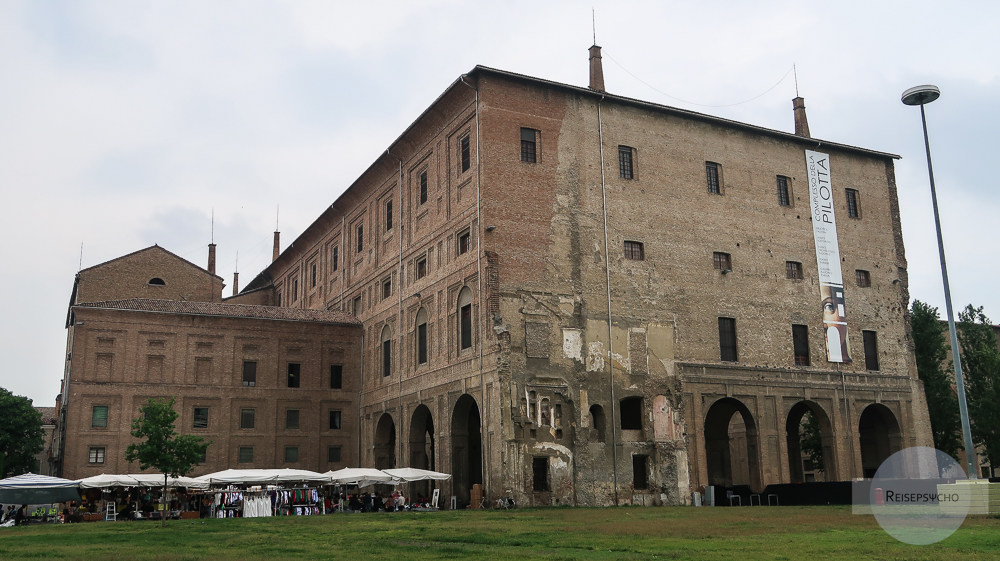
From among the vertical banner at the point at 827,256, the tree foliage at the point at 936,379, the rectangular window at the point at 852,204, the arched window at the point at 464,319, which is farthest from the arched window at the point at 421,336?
the tree foliage at the point at 936,379

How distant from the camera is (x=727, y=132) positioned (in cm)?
3906

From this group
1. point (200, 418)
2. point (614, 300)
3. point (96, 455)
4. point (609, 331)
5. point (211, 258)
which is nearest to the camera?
point (609, 331)

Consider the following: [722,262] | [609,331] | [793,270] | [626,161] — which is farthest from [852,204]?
[609,331]

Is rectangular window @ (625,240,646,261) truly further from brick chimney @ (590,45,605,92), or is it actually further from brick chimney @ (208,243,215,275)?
brick chimney @ (208,243,215,275)

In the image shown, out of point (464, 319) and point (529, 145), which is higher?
point (529, 145)

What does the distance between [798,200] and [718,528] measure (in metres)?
24.3

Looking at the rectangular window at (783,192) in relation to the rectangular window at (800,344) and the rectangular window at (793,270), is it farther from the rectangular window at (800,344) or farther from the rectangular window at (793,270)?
the rectangular window at (800,344)

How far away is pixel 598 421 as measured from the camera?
108ft

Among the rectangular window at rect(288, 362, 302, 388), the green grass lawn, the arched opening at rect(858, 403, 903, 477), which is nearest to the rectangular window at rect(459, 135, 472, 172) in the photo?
the green grass lawn

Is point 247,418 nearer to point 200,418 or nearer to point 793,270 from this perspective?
point 200,418

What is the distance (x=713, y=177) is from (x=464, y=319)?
12689mm

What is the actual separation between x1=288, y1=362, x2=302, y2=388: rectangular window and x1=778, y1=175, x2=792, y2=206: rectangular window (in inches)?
964

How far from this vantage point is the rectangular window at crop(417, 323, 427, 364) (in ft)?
124

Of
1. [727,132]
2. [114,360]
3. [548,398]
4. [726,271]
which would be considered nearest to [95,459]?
[114,360]
